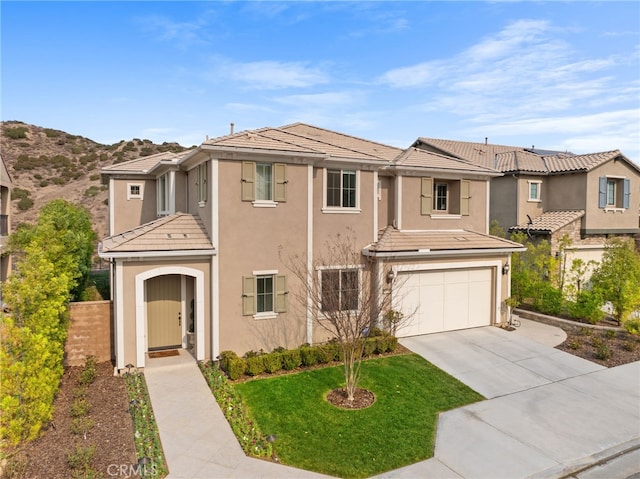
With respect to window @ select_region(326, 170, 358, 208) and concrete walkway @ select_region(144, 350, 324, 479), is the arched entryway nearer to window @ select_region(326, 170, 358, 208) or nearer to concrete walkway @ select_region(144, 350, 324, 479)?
concrete walkway @ select_region(144, 350, 324, 479)

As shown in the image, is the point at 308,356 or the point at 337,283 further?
the point at 337,283

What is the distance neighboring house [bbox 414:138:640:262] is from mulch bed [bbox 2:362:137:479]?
19.5 meters

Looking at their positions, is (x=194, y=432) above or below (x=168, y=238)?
below

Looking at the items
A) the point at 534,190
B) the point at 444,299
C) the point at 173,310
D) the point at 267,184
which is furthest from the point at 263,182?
the point at 534,190

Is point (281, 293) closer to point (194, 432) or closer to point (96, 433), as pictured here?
point (194, 432)

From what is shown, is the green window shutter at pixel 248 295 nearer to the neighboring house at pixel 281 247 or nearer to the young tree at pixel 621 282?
the neighboring house at pixel 281 247

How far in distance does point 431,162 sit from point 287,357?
31.0ft

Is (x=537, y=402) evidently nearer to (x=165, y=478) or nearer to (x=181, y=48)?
(x=165, y=478)

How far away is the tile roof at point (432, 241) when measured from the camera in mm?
13914

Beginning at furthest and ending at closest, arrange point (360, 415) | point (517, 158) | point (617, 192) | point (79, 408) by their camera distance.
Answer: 1. point (517, 158)
2. point (617, 192)
3. point (360, 415)
4. point (79, 408)

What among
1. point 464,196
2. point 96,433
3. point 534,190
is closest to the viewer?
Answer: point 96,433

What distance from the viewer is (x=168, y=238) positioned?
11.7 meters

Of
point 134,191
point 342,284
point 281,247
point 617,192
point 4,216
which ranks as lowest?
point 342,284

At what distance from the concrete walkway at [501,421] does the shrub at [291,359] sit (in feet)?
7.37
